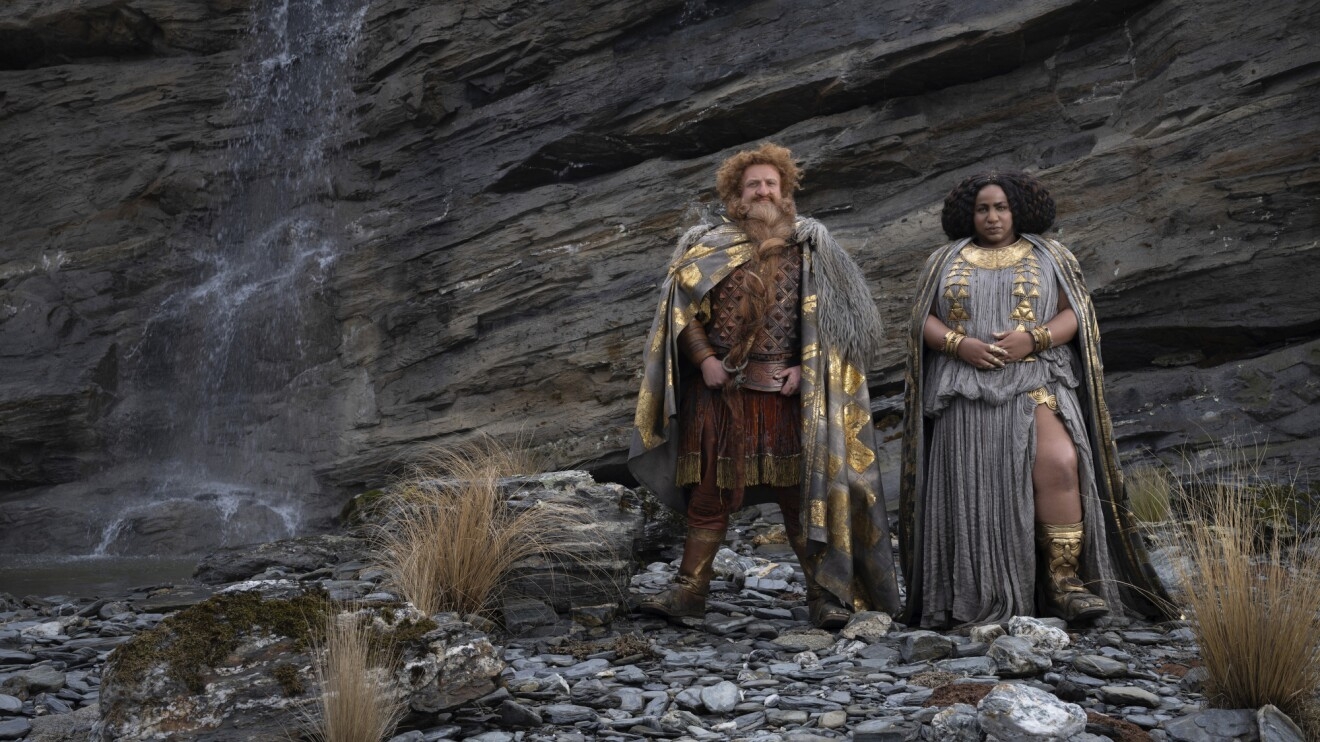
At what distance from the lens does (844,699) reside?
167 inches

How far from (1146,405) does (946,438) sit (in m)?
4.85

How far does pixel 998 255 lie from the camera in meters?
5.75

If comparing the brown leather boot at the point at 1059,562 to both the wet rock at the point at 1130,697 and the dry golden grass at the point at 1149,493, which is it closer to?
the wet rock at the point at 1130,697

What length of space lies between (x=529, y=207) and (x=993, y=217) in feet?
26.3

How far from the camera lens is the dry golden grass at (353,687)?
11.6 feet

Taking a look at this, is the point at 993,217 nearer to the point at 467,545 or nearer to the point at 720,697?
the point at 720,697

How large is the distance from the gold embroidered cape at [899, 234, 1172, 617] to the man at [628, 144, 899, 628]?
172 millimetres

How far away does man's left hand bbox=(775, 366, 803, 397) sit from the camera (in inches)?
229

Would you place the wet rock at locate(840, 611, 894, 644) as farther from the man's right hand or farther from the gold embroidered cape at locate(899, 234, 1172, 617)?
the man's right hand

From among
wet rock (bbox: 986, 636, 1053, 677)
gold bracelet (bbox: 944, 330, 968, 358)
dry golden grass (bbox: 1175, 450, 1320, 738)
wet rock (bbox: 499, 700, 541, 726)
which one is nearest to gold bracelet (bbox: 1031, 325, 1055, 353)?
gold bracelet (bbox: 944, 330, 968, 358)

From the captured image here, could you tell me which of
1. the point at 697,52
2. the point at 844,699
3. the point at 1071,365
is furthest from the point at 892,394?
the point at 844,699

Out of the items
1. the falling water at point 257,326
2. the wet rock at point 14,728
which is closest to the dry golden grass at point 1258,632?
the wet rock at point 14,728

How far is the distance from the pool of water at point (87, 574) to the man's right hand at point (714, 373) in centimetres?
467

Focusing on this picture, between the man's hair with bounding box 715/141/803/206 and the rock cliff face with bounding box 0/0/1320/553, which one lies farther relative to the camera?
the rock cliff face with bounding box 0/0/1320/553
